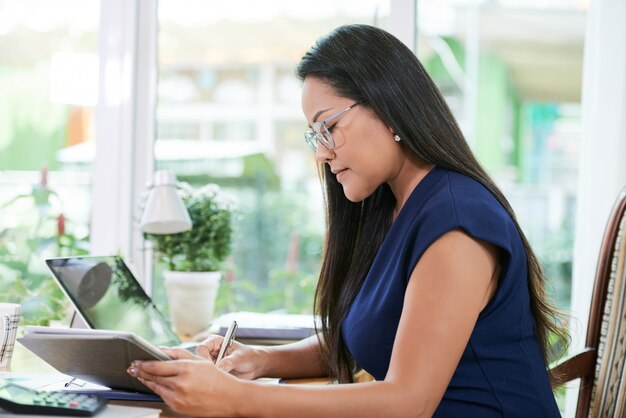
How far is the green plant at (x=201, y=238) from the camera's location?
2.10 m

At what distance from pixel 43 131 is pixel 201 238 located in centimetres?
72

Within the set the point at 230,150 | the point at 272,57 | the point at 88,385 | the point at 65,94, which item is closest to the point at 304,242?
the point at 230,150

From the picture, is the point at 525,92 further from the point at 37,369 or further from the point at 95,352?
the point at 95,352

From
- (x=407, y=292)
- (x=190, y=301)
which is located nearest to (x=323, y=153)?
(x=407, y=292)

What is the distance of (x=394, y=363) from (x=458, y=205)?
0.87 ft

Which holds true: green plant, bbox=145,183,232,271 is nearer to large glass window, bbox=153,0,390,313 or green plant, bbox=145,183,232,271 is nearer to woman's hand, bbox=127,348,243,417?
large glass window, bbox=153,0,390,313

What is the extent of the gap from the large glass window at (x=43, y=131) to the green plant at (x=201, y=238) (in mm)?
432

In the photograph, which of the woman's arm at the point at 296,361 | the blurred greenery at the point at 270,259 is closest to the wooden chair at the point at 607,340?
the woman's arm at the point at 296,361

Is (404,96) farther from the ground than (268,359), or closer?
farther from the ground

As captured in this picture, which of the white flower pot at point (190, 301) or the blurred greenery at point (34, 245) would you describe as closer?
the white flower pot at point (190, 301)

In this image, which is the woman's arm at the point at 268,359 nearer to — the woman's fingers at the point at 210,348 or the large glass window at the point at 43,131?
the woman's fingers at the point at 210,348

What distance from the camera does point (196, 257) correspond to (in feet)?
6.93

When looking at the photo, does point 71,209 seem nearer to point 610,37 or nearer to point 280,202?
point 280,202

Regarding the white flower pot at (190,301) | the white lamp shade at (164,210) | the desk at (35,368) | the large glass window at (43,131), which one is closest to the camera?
the desk at (35,368)
